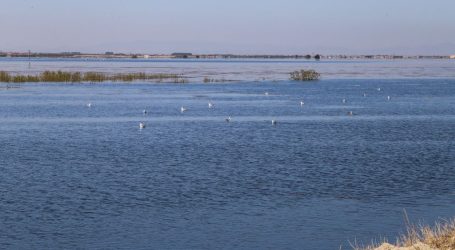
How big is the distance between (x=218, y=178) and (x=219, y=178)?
32 mm

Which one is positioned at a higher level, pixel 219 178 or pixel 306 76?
pixel 219 178

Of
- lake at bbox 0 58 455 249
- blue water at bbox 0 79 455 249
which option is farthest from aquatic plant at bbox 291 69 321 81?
blue water at bbox 0 79 455 249

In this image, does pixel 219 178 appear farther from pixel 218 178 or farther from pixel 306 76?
pixel 306 76

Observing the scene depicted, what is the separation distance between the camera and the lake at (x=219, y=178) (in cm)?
1611

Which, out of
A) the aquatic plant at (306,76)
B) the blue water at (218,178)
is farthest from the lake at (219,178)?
the aquatic plant at (306,76)

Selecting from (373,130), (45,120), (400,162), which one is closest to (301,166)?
(400,162)

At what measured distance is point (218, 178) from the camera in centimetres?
2247

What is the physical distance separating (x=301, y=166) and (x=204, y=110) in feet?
81.7

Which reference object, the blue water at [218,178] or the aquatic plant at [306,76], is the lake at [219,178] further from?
the aquatic plant at [306,76]

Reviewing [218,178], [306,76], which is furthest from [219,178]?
[306,76]

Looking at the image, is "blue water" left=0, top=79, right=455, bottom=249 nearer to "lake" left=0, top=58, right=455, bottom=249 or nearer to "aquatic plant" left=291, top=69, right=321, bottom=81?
"lake" left=0, top=58, right=455, bottom=249

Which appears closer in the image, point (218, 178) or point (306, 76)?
point (218, 178)

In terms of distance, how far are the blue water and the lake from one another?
0.16 ft

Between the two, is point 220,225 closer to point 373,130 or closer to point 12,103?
point 373,130
